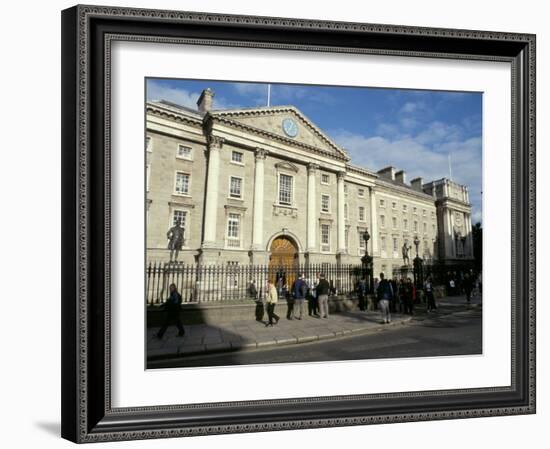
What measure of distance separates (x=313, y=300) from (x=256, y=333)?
1365 millimetres

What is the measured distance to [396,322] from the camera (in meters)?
4.88

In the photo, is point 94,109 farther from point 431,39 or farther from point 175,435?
point 431,39

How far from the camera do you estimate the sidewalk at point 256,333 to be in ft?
12.8

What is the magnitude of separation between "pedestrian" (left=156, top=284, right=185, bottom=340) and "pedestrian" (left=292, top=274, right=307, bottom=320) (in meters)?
1.67

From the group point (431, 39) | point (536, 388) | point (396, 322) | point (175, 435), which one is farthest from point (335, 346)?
point (431, 39)

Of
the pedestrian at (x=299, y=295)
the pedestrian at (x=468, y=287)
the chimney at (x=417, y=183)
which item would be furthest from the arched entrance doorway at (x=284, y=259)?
the pedestrian at (x=468, y=287)

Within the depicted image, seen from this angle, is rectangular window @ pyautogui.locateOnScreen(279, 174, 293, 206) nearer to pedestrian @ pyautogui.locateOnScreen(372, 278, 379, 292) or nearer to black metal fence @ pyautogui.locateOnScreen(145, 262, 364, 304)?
black metal fence @ pyautogui.locateOnScreen(145, 262, 364, 304)

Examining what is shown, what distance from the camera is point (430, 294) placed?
5375 mm

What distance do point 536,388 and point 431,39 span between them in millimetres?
5262

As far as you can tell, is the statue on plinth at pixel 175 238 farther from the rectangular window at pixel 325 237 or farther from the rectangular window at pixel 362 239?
the rectangular window at pixel 362 239

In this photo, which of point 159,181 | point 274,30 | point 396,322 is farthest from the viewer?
point 396,322

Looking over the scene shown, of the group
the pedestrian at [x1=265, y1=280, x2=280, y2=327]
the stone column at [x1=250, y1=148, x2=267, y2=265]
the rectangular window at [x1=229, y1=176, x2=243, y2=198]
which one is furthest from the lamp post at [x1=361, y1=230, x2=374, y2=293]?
the rectangular window at [x1=229, y1=176, x2=243, y2=198]

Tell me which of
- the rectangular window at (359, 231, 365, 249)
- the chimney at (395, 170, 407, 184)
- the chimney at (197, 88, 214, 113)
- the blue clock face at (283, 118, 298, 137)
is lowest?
the rectangular window at (359, 231, 365, 249)

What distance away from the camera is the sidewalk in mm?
3912
